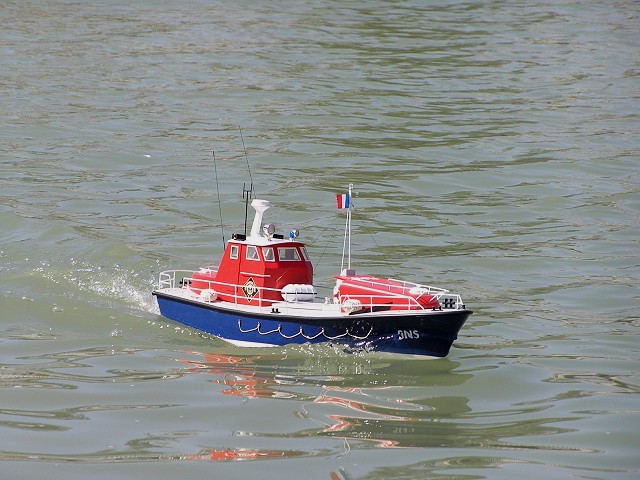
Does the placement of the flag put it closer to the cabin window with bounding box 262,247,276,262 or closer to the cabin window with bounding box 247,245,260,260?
the cabin window with bounding box 262,247,276,262

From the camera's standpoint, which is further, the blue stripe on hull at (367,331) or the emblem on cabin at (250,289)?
the emblem on cabin at (250,289)

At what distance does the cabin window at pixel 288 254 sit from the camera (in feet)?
87.1

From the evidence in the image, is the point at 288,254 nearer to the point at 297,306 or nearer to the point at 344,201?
the point at 297,306

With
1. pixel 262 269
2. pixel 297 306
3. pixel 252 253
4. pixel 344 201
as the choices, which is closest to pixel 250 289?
pixel 262 269

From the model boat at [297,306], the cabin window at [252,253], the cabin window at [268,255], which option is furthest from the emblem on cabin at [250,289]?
the cabin window at [268,255]

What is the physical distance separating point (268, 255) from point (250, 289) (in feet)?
2.97

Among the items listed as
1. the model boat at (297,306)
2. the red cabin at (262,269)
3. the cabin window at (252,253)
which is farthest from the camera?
the cabin window at (252,253)

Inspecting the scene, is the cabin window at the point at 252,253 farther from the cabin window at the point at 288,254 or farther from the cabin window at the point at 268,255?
the cabin window at the point at 288,254

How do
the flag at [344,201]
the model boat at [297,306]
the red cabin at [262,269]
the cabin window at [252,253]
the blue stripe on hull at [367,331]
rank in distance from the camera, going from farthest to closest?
the cabin window at [252,253] < the red cabin at [262,269] < the flag at [344,201] < the model boat at [297,306] < the blue stripe on hull at [367,331]

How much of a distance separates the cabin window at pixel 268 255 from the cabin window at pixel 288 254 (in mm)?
186

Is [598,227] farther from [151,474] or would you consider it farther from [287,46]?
[287,46]

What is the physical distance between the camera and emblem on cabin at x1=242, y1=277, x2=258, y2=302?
26.5 meters

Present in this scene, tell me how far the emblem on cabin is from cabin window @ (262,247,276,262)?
24.0 inches

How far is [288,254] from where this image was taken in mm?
26641
